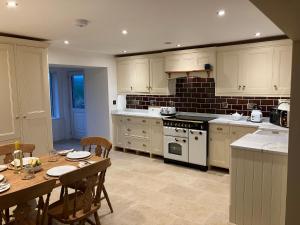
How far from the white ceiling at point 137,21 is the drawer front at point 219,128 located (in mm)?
1464

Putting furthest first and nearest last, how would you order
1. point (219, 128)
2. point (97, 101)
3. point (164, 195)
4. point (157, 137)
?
point (97, 101)
point (157, 137)
point (219, 128)
point (164, 195)

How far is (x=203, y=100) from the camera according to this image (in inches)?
201

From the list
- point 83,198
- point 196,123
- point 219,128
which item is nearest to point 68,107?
point 196,123

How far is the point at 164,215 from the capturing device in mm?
3014

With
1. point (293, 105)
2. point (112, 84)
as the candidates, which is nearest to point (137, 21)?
point (293, 105)

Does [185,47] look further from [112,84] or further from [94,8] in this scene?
[94,8]

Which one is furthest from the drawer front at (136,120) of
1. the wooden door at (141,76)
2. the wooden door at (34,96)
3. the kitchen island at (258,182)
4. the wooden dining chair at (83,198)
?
the wooden dining chair at (83,198)

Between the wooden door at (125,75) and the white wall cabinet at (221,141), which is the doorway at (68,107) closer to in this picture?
the wooden door at (125,75)

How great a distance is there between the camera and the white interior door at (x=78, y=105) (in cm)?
724

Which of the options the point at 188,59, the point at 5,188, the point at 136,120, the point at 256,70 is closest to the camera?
the point at 5,188

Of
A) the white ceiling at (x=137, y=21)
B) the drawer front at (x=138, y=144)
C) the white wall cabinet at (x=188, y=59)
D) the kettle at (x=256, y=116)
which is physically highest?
the white ceiling at (x=137, y=21)

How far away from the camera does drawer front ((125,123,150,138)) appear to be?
5.39 meters

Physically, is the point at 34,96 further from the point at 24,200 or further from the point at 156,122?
the point at 24,200

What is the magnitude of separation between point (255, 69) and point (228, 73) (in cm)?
45
